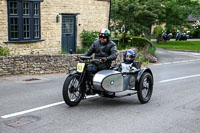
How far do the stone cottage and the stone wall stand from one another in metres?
3.13

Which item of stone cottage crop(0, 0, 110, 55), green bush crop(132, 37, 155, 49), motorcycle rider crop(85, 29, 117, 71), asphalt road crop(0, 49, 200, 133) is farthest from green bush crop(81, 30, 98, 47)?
motorcycle rider crop(85, 29, 117, 71)

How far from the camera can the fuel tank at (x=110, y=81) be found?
298 inches

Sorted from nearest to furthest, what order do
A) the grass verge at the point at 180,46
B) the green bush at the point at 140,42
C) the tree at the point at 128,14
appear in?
the green bush at the point at 140,42, the tree at the point at 128,14, the grass verge at the point at 180,46

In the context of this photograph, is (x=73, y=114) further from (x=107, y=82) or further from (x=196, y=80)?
(x=196, y=80)

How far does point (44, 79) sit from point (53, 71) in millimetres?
1715

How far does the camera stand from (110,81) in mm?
7676

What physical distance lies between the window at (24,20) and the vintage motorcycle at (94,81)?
9.35m

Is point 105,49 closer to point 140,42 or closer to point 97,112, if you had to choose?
point 97,112

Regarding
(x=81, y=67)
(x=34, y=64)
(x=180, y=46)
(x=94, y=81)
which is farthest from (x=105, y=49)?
(x=180, y=46)

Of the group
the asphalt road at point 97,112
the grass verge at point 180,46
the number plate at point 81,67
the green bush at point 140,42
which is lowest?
the asphalt road at point 97,112

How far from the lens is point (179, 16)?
108 feet

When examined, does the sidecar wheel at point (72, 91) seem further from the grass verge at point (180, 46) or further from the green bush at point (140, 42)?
the grass verge at point (180, 46)

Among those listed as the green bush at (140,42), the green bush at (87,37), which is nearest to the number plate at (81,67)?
the green bush at (87,37)

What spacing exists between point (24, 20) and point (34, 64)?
3995 millimetres
